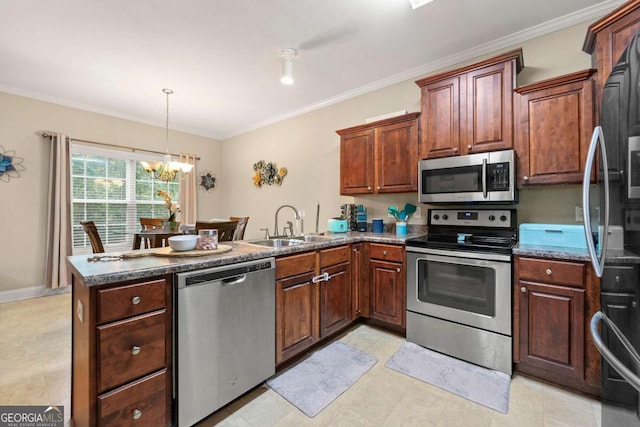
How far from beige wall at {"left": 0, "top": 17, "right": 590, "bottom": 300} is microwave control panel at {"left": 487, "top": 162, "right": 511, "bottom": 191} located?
0.34m

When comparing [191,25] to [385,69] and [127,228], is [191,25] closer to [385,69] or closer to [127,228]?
[385,69]

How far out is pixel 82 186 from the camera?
13.2 feet

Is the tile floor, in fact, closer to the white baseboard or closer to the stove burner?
the stove burner

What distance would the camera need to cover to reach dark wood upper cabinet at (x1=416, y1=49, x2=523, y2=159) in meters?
2.20

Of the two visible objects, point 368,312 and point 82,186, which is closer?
point 368,312

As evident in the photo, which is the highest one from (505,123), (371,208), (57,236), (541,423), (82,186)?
(505,123)

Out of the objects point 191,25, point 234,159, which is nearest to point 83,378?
point 191,25

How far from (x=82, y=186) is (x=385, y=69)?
453 centimetres

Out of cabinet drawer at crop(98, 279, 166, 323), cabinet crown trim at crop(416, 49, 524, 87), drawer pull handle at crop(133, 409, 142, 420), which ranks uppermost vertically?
cabinet crown trim at crop(416, 49, 524, 87)

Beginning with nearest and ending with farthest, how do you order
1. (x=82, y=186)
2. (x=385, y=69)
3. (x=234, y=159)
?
1. (x=385, y=69)
2. (x=82, y=186)
3. (x=234, y=159)

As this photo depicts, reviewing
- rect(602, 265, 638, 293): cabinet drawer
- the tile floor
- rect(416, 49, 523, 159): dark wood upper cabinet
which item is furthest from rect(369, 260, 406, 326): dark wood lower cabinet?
rect(602, 265, 638, 293): cabinet drawer

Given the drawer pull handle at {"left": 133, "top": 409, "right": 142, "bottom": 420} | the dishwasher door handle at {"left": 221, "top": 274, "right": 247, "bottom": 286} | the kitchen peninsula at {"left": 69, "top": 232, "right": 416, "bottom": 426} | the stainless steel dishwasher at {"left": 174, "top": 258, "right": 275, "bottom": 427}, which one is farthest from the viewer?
the dishwasher door handle at {"left": 221, "top": 274, "right": 247, "bottom": 286}

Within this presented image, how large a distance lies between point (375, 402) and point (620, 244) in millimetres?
1477

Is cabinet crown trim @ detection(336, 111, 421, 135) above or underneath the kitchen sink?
above
